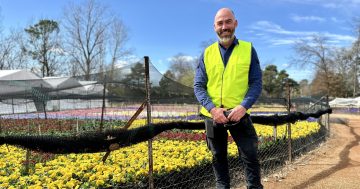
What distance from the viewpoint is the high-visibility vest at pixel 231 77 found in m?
3.18

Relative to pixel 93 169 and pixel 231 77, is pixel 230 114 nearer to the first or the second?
pixel 231 77

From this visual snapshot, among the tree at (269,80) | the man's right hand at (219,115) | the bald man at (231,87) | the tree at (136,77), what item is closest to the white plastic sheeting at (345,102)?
the tree at (269,80)

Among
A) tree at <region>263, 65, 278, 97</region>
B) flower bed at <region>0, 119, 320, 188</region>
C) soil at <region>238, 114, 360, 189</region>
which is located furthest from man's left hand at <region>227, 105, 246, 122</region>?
tree at <region>263, 65, 278, 97</region>

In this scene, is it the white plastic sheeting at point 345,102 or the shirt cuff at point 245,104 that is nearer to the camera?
the shirt cuff at point 245,104

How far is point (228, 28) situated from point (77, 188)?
2.12 meters

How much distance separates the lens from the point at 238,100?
3.20 m

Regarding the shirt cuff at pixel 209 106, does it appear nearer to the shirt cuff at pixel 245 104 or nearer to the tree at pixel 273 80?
the shirt cuff at pixel 245 104

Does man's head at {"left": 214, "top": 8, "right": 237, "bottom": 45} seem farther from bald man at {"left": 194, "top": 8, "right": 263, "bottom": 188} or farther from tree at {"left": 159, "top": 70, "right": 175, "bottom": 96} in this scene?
tree at {"left": 159, "top": 70, "right": 175, "bottom": 96}

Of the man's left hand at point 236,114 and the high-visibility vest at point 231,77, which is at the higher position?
the high-visibility vest at point 231,77

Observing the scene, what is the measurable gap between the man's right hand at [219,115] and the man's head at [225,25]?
1.93ft

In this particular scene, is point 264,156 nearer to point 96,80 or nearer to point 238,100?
point 96,80

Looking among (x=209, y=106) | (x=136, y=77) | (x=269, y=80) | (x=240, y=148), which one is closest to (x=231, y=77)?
(x=209, y=106)

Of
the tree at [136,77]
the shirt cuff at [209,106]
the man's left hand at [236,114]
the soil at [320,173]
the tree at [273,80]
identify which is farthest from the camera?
the tree at [273,80]

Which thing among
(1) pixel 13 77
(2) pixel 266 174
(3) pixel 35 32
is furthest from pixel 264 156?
(3) pixel 35 32
